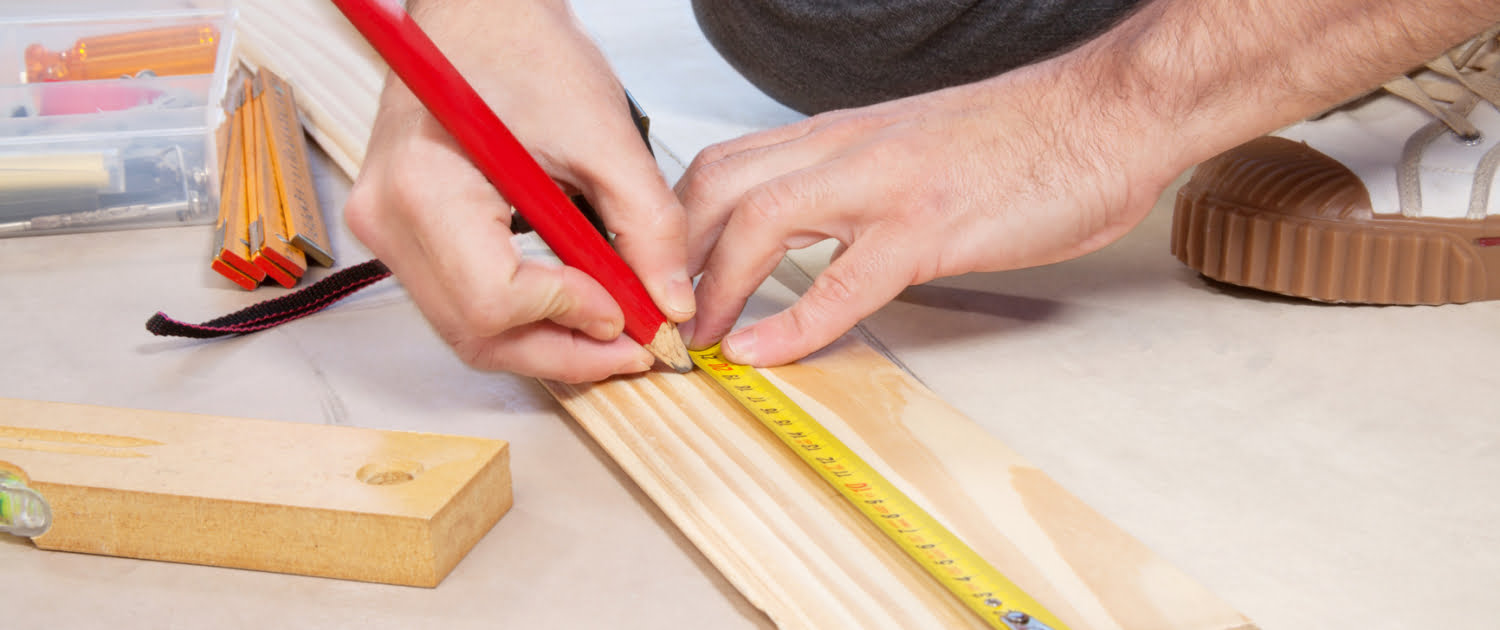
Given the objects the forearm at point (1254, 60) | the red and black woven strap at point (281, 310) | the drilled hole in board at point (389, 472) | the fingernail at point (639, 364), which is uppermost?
the forearm at point (1254, 60)

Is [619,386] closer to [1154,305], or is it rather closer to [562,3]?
[562,3]

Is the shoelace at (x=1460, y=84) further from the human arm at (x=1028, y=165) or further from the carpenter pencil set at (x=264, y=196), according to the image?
the carpenter pencil set at (x=264, y=196)

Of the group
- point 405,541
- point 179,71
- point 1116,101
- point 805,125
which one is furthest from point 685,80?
point 405,541

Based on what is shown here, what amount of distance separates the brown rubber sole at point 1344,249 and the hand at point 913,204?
0.28 metres

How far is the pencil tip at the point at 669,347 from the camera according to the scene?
119 cm

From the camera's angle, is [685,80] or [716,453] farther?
[685,80]

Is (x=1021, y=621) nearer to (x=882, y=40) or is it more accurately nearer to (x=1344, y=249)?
(x=1344, y=249)

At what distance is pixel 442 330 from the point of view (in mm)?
1169

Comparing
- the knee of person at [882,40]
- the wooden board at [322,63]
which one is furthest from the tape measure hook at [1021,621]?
the wooden board at [322,63]

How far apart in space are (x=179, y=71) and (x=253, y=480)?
5.16 feet

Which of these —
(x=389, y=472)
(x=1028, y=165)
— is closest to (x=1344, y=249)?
(x=1028, y=165)

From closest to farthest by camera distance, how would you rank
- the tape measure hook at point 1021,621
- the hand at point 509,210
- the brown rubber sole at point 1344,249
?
the tape measure hook at point 1021,621 < the hand at point 509,210 < the brown rubber sole at point 1344,249

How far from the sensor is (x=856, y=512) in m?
0.99

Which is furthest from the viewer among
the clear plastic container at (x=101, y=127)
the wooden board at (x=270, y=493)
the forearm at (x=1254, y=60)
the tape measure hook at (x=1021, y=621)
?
the clear plastic container at (x=101, y=127)
